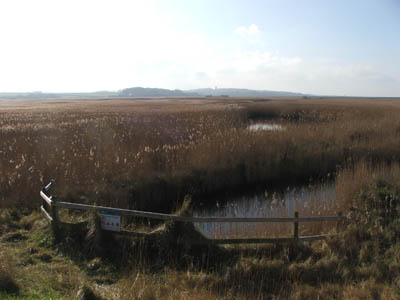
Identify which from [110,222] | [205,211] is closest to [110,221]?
[110,222]

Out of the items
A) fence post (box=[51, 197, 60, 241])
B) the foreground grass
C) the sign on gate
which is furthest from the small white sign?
fence post (box=[51, 197, 60, 241])

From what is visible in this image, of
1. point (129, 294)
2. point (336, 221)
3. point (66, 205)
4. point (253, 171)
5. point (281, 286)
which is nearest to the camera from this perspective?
point (129, 294)

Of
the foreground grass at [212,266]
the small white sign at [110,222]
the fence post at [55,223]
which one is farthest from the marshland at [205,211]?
the small white sign at [110,222]

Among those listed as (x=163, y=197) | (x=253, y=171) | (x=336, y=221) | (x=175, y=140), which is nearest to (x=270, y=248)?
(x=336, y=221)

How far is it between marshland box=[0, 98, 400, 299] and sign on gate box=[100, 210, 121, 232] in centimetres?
33

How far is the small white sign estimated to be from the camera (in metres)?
6.06

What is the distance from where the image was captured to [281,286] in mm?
5180

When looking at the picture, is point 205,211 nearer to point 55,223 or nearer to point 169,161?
point 169,161

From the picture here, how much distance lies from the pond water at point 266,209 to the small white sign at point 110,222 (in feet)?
7.12

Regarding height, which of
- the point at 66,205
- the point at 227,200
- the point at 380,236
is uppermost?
the point at 66,205

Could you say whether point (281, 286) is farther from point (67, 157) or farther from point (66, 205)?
point (67, 157)

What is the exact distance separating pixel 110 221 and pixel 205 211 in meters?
4.85

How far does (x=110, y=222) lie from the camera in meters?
6.09

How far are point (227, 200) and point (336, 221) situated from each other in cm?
477
